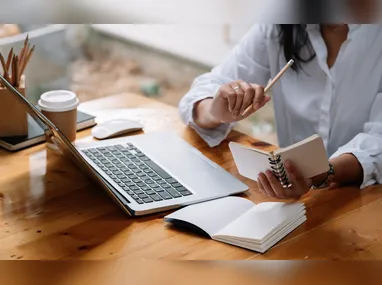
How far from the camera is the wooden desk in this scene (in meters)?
1.09

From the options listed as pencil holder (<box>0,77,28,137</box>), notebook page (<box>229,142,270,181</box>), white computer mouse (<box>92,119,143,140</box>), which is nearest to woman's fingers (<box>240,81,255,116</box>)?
notebook page (<box>229,142,270,181</box>)

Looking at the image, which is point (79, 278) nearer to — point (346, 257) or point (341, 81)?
point (346, 257)

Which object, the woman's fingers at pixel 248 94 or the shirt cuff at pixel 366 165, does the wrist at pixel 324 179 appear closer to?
the shirt cuff at pixel 366 165

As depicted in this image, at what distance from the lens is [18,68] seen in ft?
4.88

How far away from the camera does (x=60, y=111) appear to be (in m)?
1.49

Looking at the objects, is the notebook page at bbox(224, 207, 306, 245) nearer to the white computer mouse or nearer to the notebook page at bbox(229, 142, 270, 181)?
the notebook page at bbox(229, 142, 270, 181)

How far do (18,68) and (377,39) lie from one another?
77 cm

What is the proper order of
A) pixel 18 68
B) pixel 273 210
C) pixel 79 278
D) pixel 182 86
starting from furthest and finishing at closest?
pixel 182 86
pixel 18 68
pixel 273 210
pixel 79 278

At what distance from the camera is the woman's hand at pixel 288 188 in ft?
3.94

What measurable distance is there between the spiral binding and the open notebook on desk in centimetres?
4

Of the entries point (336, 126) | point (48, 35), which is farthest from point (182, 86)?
point (336, 126)

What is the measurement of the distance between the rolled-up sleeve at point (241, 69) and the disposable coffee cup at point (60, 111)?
256mm

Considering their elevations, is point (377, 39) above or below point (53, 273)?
above

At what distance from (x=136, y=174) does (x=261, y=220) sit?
29 cm
